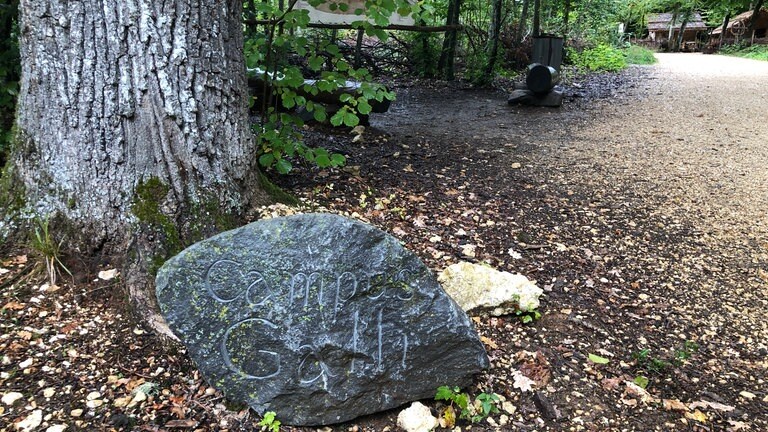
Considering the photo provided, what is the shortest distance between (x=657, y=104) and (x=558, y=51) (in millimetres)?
A: 2236

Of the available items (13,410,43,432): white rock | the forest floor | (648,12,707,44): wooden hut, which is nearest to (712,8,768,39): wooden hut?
(648,12,707,44): wooden hut

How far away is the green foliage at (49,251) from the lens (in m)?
2.36

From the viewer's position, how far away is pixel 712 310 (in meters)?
2.88

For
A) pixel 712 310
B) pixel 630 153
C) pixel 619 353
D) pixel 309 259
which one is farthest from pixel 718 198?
pixel 309 259

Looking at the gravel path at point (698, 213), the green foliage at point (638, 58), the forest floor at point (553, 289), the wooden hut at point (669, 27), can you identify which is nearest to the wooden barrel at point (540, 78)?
the gravel path at point (698, 213)

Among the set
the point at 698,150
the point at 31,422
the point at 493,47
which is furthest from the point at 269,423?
the point at 493,47

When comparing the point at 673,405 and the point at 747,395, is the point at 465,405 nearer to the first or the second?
the point at 673,405

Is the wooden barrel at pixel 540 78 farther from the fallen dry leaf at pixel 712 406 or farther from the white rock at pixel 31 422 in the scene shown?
the white rock at pixel 31 422

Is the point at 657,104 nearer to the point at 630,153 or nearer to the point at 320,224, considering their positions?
the point at 630,153

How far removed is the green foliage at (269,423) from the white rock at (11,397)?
900mm

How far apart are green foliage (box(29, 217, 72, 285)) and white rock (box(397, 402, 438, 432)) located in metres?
1.67

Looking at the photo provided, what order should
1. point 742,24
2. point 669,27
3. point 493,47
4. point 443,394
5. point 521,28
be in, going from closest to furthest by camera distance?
point 443,394
point 493,47
point 521,28
point 742,24
point 669,27

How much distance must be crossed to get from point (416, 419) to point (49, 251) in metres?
1.84

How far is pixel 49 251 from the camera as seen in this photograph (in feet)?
7.75
